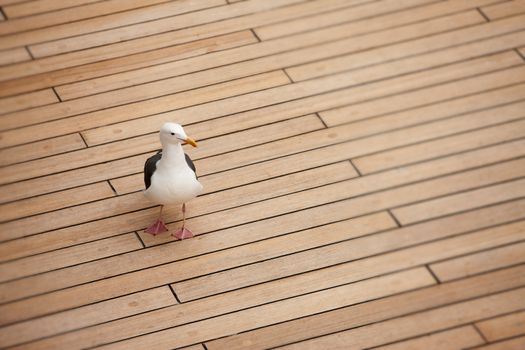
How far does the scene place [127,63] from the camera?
16.9 feet

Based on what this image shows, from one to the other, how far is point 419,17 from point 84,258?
223cm

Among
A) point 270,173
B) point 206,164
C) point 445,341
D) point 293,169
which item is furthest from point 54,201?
point 445,341

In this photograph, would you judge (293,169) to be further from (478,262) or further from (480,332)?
(480,332)

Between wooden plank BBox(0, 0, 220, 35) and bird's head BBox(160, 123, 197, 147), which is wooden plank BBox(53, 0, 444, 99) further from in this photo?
bird's head BBox(160, 123, 197, 147)

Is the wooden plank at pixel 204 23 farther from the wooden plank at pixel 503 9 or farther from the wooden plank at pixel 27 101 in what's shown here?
the wooden plank at pixel 503 9

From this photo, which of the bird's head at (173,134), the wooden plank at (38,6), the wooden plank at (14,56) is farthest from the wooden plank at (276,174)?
A: the wooden plank at (38,6)

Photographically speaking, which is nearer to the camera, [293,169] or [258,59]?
[293,169]

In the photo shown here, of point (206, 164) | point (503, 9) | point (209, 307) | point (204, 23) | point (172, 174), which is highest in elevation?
point (204, 23)

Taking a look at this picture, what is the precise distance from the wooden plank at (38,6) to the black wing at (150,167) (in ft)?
4.83

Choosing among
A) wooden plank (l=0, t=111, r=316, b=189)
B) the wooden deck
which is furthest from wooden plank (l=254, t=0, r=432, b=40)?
wooden plank (l=0, t=111, r=316, b=189)

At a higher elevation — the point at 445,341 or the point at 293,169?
the point at 293,169

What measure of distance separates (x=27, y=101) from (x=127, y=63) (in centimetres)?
52

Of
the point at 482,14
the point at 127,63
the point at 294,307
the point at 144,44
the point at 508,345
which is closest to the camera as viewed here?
the point at 508,345

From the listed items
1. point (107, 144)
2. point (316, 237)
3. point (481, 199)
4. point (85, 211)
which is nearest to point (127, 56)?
point (107, 144)
